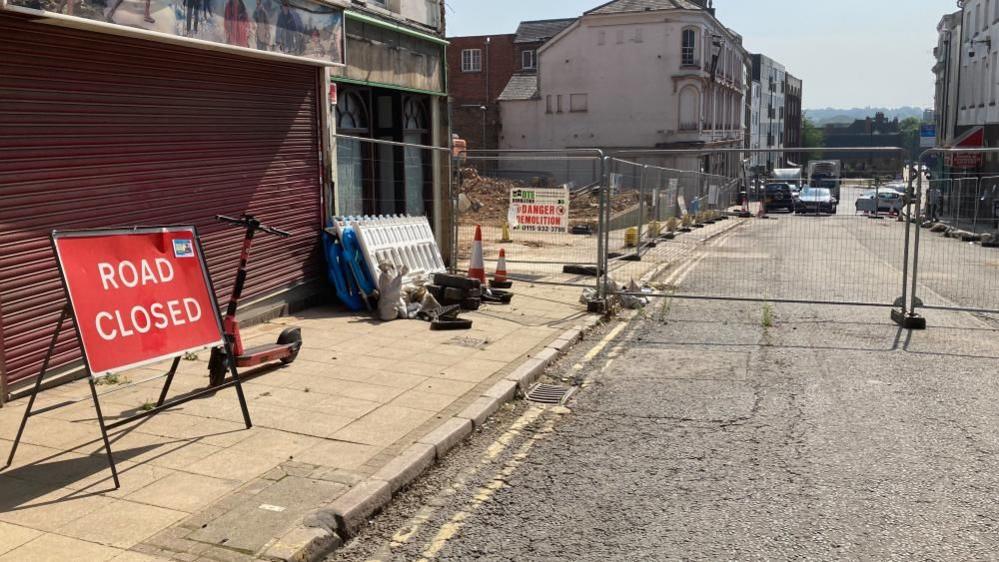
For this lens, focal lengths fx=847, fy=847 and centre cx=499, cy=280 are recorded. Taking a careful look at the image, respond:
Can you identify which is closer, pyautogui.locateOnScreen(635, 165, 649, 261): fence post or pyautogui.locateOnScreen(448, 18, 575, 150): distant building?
pyautogui.locateOnScreen(635, 165, 649, 261): fence post

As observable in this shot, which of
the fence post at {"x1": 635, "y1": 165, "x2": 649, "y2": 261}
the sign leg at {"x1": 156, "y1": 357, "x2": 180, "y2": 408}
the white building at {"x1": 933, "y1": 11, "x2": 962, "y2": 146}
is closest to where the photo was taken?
the sign leg at {"x1": 156, "y1": 357, "x2": 180, "y2": 408}

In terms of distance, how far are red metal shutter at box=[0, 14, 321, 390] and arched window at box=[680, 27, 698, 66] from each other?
47.3 m

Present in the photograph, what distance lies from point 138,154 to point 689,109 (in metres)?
50.5

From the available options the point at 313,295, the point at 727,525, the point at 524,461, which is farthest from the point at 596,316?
the point at 727,525

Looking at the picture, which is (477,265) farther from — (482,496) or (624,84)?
(624,84)

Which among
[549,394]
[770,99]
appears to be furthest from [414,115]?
[770,99]

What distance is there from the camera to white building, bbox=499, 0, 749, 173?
54.4 meters

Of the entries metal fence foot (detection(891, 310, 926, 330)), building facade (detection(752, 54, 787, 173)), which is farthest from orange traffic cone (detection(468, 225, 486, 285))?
building facade (detection(752, 54, 787, 173))

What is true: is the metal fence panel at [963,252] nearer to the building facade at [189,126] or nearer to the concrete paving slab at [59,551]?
the building facade at [189,126]

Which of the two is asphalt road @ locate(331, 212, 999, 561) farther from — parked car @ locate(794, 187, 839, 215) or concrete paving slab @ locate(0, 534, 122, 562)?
parked car @ locate(794, 187, 839, 215)

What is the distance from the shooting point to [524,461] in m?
5.90

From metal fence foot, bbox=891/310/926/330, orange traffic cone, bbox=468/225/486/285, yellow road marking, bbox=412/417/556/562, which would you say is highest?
orange traffic cone, bbox=468/225/486/285

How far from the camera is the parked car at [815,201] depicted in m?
12.3

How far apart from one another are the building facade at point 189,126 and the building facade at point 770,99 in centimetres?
8845
